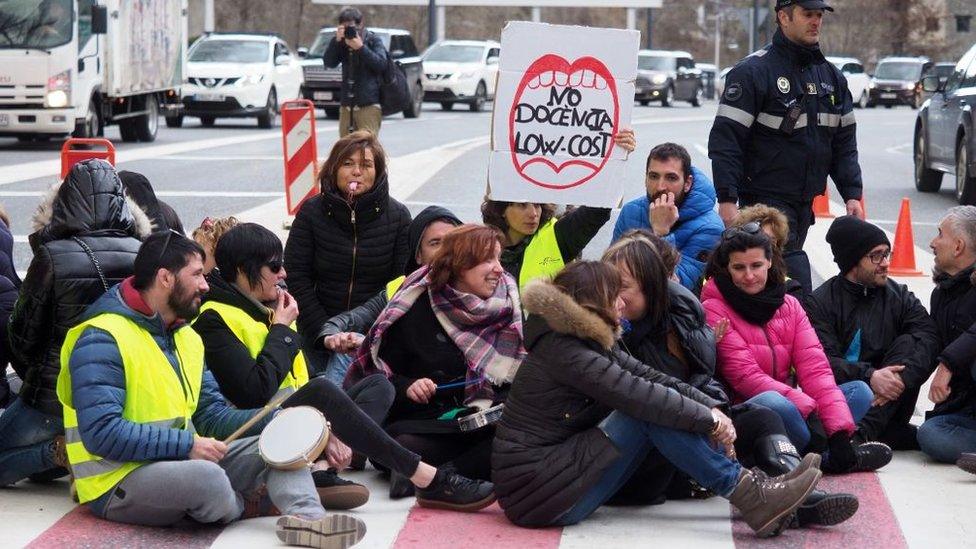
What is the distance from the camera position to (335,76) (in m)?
35.5

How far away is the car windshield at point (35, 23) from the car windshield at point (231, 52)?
Result: 9.82 metres

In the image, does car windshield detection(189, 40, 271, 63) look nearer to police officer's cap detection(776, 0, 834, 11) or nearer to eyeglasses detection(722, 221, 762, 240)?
police officer's cap detection(776, 0, 834, 11)

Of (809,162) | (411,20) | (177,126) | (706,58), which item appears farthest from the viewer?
(706,58)

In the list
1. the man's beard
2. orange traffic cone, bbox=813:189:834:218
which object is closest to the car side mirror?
orange traffic cone, bbox=813:189:834:218

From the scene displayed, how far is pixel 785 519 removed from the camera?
228 inches

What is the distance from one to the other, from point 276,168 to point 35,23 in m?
4.25

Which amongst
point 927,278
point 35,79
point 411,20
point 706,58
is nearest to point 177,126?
point 35,79

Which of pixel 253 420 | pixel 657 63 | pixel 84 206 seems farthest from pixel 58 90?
pixel 657 63

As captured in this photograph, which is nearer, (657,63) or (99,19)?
(99,19)

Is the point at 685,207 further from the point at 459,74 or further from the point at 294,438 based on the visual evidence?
the point at 459,74

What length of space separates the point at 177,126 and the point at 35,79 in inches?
405

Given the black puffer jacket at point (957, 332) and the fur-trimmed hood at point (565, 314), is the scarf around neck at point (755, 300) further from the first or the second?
the fur-trimmed hood at point (565, 314)

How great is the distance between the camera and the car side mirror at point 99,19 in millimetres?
23516

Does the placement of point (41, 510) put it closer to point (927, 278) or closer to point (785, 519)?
point (785, 519)
